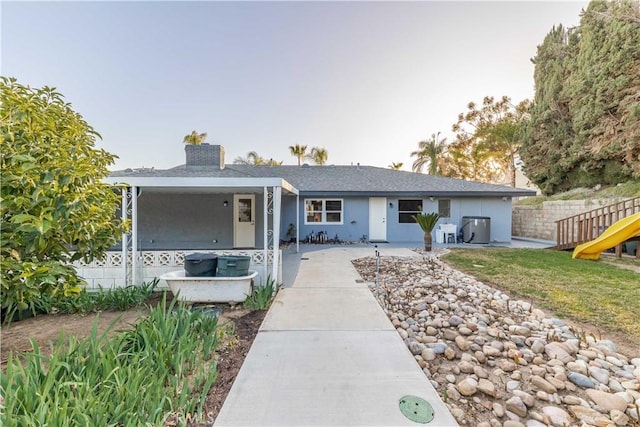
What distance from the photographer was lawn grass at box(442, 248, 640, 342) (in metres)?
4.24

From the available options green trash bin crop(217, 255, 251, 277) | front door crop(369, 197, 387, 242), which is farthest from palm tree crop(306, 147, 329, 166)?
green trash bin crop(217, 255, 251, 277)

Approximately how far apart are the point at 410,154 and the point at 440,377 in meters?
25.4

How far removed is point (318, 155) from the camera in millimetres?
31891

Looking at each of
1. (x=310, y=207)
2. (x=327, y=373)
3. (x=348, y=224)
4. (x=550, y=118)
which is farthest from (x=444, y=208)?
(x=550, y=118)

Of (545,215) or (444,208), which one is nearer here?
(444,208)

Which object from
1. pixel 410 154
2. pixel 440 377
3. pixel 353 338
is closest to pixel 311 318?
pixel 353 338

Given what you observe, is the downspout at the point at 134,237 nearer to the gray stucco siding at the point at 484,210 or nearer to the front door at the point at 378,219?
the front door at the point at 378,219

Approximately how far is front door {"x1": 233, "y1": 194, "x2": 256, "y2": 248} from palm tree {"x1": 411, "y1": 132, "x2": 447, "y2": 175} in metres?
18.3

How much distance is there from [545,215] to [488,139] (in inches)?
572

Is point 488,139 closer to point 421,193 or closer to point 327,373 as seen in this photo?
point 421,193

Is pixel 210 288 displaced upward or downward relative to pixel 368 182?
downward

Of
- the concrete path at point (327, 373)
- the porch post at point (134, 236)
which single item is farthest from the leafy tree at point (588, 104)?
the porch post at point (134, 236)

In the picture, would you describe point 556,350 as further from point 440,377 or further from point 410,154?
point 410,154

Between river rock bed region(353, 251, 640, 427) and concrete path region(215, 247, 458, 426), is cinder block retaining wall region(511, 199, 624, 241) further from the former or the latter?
concrete path region(215, 247, 458, 426)
